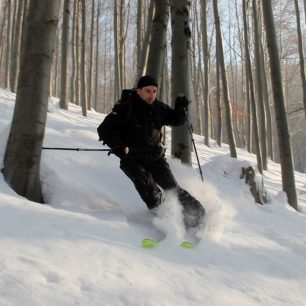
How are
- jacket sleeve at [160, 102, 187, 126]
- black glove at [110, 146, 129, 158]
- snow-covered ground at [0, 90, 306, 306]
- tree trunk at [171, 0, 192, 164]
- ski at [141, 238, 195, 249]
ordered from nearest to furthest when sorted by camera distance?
snow-covered ground at [0, 90, 306, 306]
ski at [141, 238, 195, 249]
black glove at [110, 146, 129, 158]
jacket sleeve at [160, 102, 187, 126]
tree trunk at [171, 0, 192, 164]

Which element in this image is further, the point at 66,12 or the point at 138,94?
the point at 66,12

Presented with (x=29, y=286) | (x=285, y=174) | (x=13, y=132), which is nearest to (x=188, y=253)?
(x=29, y=286)

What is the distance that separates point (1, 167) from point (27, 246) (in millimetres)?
1821

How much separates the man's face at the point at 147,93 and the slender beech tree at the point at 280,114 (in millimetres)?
4636

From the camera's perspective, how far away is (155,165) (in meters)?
4.41

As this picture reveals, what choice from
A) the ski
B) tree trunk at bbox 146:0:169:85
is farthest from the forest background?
the ski

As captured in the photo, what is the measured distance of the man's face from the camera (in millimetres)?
4266

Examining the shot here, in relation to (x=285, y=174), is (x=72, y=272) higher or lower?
lower

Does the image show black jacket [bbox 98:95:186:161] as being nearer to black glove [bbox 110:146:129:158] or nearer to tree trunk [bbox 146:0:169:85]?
black glove [bbox 110:146:129:158]

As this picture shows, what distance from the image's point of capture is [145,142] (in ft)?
14.0

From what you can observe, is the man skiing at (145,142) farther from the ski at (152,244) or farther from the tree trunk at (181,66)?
the tree trunk at (181,66)

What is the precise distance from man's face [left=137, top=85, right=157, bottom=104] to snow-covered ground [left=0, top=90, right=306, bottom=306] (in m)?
1.05

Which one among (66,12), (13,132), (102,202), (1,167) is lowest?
(102,202)

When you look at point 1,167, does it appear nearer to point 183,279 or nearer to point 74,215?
point 74,215
